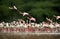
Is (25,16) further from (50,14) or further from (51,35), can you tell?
(51,35)

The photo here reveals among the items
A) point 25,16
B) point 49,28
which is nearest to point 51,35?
point 49,28

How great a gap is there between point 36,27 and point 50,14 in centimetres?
59

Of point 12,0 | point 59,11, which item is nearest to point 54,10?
point 59,11

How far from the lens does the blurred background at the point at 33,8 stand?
10.7 meters

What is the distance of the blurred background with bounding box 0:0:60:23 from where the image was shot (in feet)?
35.0

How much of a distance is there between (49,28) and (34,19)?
0.52m

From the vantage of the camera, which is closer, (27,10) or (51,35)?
(51,35)

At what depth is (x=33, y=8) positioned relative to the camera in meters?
10.7

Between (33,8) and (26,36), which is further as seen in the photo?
(33,8)

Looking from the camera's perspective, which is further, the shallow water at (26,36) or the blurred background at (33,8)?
the blurred background at (33,8)

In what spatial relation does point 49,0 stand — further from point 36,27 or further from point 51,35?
point 51,35

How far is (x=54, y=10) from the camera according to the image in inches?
427

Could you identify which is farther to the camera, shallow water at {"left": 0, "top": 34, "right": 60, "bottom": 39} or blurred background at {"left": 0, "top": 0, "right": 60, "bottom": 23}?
blurred background at {"left": 0, "top": 0, "right": 60, "bottom": 23}

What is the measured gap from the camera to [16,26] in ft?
34.4
